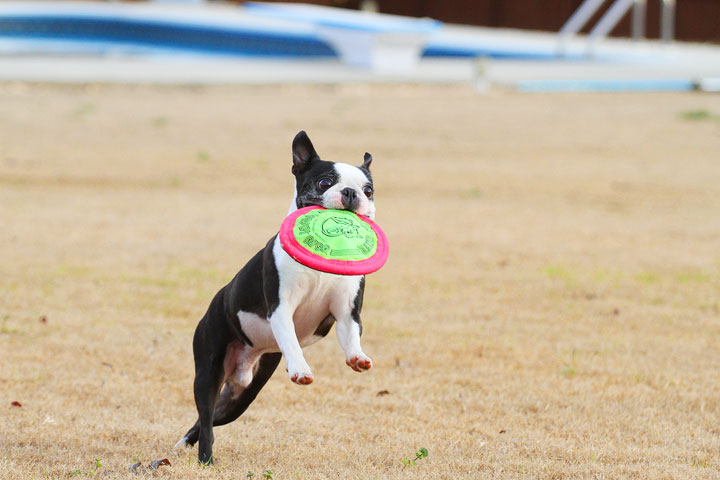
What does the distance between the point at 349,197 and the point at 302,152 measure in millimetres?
301

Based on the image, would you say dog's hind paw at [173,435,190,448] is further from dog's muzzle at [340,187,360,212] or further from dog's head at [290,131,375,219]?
dog's muzzle at [340,187,360,212]

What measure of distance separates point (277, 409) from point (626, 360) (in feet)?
8.38

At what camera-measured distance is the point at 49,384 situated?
6062 mm

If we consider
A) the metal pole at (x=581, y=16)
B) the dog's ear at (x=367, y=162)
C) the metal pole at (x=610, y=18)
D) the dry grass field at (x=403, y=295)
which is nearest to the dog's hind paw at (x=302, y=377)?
the dry grass field at (x=403, y=295)

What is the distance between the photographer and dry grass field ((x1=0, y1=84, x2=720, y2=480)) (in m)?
5.11

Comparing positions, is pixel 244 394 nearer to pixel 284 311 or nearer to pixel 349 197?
pixel 284 311

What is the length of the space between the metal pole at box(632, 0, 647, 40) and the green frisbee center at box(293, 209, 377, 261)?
92.8 ft

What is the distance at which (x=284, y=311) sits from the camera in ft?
13.3

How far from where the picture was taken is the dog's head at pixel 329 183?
13.8 ft

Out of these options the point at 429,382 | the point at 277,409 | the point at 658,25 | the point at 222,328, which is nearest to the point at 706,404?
the point at 429,382

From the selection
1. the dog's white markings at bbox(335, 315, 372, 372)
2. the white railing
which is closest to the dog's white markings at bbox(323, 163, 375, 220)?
the dog's white markings at bbox(335, 315, 372, 372)

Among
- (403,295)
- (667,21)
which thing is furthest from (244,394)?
(667,21)

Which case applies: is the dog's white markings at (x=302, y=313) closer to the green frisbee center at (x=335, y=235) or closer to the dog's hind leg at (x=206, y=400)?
the green frisbee center at (x=335, y=235)

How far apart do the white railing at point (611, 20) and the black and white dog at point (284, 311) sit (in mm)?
24922
